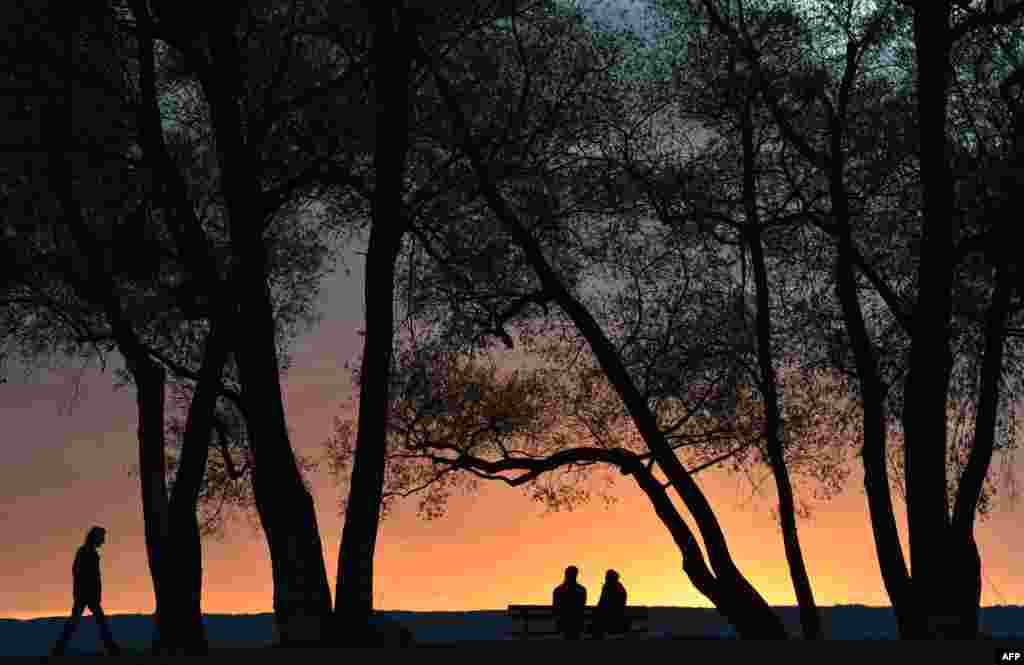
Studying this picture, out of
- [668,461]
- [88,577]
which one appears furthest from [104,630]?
[668,461]

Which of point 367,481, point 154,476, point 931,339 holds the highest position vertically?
point 931,339

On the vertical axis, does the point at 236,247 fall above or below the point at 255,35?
below

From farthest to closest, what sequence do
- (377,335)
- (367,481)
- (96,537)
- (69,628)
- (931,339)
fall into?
1. (96,537)
2. (69,628)
3. (931,339)
4. (377,335)
5. (367,481)

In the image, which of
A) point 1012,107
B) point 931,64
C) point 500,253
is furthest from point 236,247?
point 1012,107

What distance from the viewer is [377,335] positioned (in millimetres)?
23078

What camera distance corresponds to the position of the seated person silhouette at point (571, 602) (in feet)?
102

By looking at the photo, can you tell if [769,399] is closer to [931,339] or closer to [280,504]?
[931,339]

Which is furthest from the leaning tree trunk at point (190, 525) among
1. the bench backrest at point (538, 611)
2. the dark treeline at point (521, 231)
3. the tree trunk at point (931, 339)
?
the tree trunk at point (931, 339)

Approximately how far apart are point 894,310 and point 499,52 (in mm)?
8338

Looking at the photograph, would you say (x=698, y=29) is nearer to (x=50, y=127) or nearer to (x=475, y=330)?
(x=475, y=330)

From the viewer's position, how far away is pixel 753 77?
95.6 feet

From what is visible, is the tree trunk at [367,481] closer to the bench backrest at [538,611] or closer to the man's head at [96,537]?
the man's head at [96,537]

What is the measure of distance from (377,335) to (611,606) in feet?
34.6

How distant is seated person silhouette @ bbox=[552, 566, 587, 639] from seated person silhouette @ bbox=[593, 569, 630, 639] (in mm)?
338
